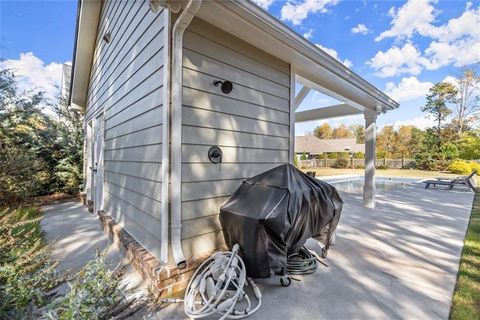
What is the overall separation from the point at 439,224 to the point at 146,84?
19.1 ft

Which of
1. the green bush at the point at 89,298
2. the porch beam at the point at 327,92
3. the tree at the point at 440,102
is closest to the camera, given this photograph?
the green bush at the point at 89,298

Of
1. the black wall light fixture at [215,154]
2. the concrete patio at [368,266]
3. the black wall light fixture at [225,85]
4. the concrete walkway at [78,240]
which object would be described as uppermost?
the black wall light fixture at [225,85]

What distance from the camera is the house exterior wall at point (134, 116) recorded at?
2.35 metres

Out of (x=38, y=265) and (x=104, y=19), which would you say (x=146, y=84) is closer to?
(x=38, y=265)

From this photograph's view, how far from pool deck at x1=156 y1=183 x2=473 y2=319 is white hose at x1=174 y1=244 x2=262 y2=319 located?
128 mm

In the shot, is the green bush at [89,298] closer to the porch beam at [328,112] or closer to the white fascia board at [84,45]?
the white fascia board at [84,45]

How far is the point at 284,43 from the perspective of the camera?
273 centimetres

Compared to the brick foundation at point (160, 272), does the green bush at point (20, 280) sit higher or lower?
higher

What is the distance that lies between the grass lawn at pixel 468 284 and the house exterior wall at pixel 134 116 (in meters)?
2.80

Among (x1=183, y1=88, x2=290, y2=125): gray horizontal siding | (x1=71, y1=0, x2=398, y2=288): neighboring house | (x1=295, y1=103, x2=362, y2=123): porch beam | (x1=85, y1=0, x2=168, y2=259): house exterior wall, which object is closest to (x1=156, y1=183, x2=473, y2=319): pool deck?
(x1=71, y1=0, x2=398, y2=288): neighboring house

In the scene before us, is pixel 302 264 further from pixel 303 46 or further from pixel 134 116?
pixel 134 116

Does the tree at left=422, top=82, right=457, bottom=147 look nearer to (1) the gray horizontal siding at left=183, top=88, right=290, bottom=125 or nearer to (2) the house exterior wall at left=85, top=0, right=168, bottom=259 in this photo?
(1) the gray horizontal siding at left=183, top=88, right=290, bottom=125

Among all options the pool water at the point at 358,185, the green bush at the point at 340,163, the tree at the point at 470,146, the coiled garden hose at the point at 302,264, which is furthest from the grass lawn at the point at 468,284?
the green bush at the point at 340,163

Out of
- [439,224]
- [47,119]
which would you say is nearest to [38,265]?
[439,224]
